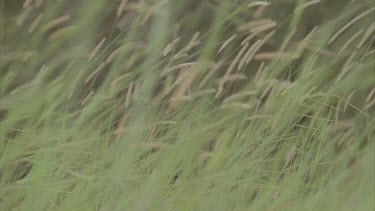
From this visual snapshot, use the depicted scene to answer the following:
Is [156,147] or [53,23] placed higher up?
[53,23]

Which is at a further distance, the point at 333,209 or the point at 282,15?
the point at 282,15

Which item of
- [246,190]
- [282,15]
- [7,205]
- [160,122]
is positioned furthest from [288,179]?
[282,15]

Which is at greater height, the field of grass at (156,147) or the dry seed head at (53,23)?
the dry seed head at (53,23)

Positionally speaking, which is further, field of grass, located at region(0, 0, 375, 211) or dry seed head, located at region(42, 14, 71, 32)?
dry seed head, located at region(42, 14, 71, 32)

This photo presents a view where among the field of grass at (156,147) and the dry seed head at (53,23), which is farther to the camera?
the dry seed head at (53,23)

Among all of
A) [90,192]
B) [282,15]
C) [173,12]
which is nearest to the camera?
[90,192]

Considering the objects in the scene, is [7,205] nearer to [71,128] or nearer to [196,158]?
[71,128]

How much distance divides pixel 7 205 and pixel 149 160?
1.48 feet

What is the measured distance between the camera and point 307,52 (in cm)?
428

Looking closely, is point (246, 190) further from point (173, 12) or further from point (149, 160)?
point (173, 12)

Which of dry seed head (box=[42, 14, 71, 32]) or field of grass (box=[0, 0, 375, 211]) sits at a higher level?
dry seed head (box=[42, 14, 71, 32])

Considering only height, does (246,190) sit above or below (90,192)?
below

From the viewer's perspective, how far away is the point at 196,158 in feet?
9.29

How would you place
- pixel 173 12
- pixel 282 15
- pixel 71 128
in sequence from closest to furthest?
pixel 71 128
pixel 173 12
pixel 282 15
